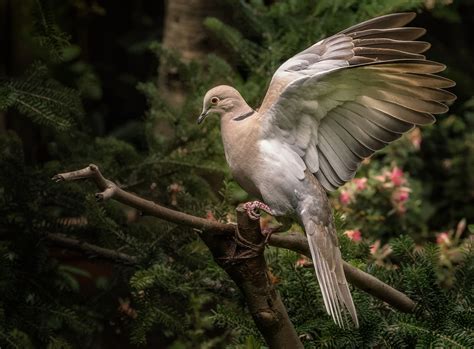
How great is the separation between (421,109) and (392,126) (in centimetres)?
10

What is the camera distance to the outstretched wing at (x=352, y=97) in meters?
2.50

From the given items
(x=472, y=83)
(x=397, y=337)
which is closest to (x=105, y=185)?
(x=397, y=337)

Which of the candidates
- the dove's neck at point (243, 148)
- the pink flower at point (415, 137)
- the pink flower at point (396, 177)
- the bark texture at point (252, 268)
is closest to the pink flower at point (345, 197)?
the pink flower at point (396, 177)

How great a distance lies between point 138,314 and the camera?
2863mm

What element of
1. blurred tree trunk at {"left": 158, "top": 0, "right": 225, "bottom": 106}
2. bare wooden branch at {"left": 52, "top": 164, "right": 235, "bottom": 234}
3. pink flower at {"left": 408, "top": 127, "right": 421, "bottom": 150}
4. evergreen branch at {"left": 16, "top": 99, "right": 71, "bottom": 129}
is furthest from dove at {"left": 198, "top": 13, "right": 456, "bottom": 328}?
pink flower at {"left": 408, "top": 127, "right": 421, "bottom": 150}

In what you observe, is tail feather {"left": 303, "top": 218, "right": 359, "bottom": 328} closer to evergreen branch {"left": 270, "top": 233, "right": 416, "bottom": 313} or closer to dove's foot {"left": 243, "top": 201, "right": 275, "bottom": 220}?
evergreen branch {"left": 270, "top": 233, "right": 416, "bottom": 313}

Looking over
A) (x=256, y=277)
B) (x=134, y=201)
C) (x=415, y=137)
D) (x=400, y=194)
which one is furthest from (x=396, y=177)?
(x=134, y=201)

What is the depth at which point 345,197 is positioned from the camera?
394cm

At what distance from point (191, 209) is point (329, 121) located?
670mm

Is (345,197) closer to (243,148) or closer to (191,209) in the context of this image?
(191,209)

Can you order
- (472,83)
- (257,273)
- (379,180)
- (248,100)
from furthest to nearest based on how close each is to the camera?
(472,83) → (379,180) → (248,100) → (257,273)

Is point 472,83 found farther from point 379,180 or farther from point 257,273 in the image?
point 257,273

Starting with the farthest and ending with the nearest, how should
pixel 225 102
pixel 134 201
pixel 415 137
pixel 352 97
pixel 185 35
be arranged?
pixel 415 137 → pixel 185 35 → pixel 225 102 → pixel 352 97 → pixel 134 201

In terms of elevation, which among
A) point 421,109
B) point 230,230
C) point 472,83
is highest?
point 421,109
